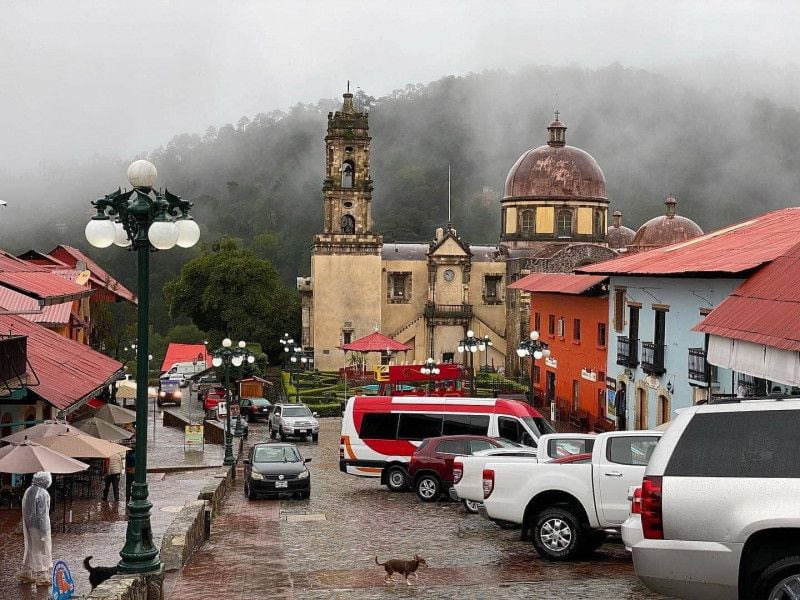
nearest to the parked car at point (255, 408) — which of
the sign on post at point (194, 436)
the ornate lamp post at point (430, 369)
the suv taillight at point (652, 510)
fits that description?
the ornate lamp post at point (430, 369)

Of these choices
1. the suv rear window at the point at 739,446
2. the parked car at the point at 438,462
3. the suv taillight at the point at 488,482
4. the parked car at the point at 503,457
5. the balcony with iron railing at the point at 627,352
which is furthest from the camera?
the balcony with iron railing at the point at 627,352

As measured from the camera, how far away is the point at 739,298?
765 inches

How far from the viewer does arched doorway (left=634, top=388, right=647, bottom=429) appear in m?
33.0

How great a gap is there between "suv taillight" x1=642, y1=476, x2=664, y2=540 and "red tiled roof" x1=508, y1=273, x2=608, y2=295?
29841mm

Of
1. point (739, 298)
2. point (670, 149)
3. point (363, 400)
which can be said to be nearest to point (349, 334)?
point (363, 400)

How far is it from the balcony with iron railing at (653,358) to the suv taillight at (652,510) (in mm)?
23670

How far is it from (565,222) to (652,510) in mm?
62331

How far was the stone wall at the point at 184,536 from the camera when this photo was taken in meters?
14.1

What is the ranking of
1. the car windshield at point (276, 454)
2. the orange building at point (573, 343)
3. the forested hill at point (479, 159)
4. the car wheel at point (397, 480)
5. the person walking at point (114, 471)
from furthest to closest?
the forested hill at point (479, 159) < the orange building at point (573, 343) < the car wheel at point (397, 480) < the car windshield at point (276, 454) < the person walking at point (114, 471)

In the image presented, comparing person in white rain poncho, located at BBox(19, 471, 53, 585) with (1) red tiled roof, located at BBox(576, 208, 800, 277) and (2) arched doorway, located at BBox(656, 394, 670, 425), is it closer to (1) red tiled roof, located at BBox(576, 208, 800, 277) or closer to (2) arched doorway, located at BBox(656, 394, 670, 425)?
(1) red tiled roof, located at BBox(576, 208, 800, 277)

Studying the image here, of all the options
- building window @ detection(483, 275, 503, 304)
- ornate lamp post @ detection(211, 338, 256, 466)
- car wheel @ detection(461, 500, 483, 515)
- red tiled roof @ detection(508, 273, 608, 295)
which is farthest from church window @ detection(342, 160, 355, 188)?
car wheel @ detection(461, 500, 483, 515)

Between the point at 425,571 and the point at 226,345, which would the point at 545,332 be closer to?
the point at 226,345

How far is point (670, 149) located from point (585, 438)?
436 feet

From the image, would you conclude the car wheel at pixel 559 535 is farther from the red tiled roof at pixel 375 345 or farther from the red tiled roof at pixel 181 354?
the red tiled roof at pixel 181 354
